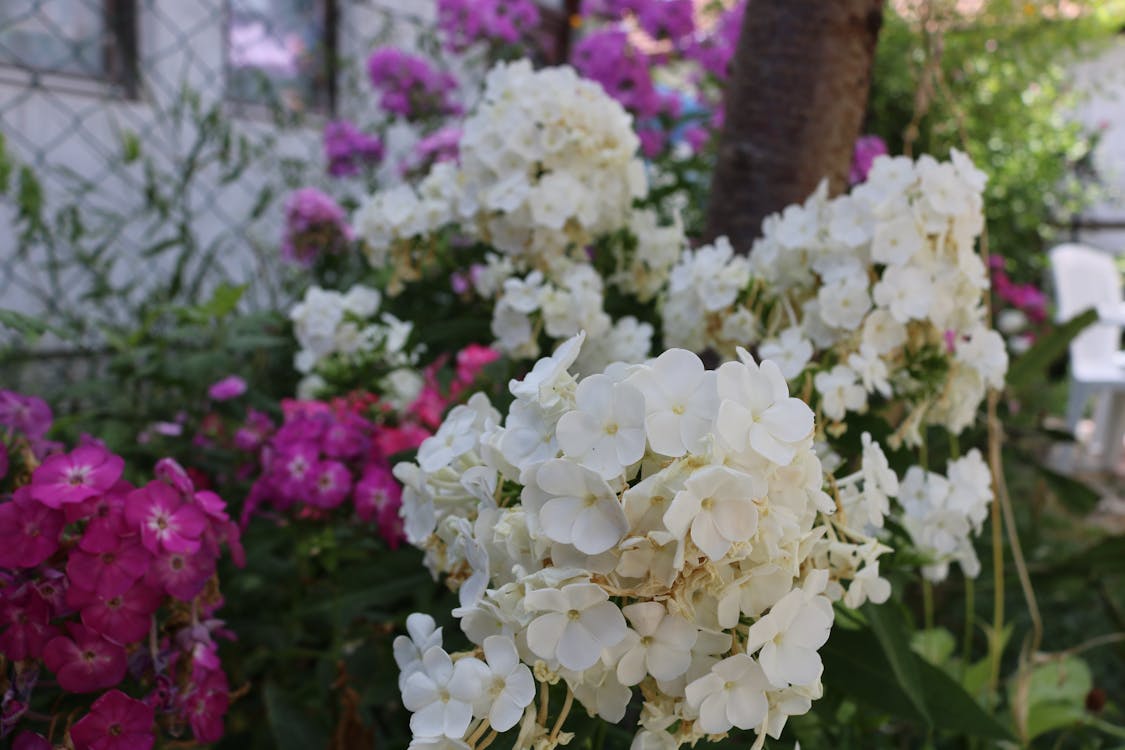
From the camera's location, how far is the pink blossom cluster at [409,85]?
2756mm

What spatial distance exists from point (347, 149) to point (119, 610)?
7.33ft

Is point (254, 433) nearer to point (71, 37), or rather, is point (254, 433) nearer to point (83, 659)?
point (83, 659)

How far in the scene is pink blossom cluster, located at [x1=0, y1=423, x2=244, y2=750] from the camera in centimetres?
67

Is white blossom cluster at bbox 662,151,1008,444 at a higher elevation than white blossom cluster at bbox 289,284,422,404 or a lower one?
higher

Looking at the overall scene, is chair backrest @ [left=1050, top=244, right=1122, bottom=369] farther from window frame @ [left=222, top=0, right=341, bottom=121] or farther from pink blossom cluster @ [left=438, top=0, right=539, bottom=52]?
window frame @ [left=222, top=0, right=341, bottom=121]

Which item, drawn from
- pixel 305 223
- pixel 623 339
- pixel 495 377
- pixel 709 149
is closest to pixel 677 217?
pixel 623 339

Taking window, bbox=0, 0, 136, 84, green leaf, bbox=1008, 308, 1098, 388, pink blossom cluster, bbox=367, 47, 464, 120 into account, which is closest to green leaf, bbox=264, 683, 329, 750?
green leaf, bbox=1008, 308, 1098, 388

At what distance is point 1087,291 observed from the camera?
4547 mm

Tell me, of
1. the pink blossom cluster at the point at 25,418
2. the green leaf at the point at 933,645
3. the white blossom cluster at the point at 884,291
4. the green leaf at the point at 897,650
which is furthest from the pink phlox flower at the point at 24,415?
the green leaf at the point at 933,645

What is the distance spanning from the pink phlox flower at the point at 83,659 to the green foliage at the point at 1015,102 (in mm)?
3994

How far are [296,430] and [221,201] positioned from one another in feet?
6.46

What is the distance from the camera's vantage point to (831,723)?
0.90 metres

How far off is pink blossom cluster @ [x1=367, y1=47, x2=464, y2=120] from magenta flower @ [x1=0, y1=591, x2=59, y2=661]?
2.33 meters

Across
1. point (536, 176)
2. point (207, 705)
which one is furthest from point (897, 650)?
point (536, 176)
